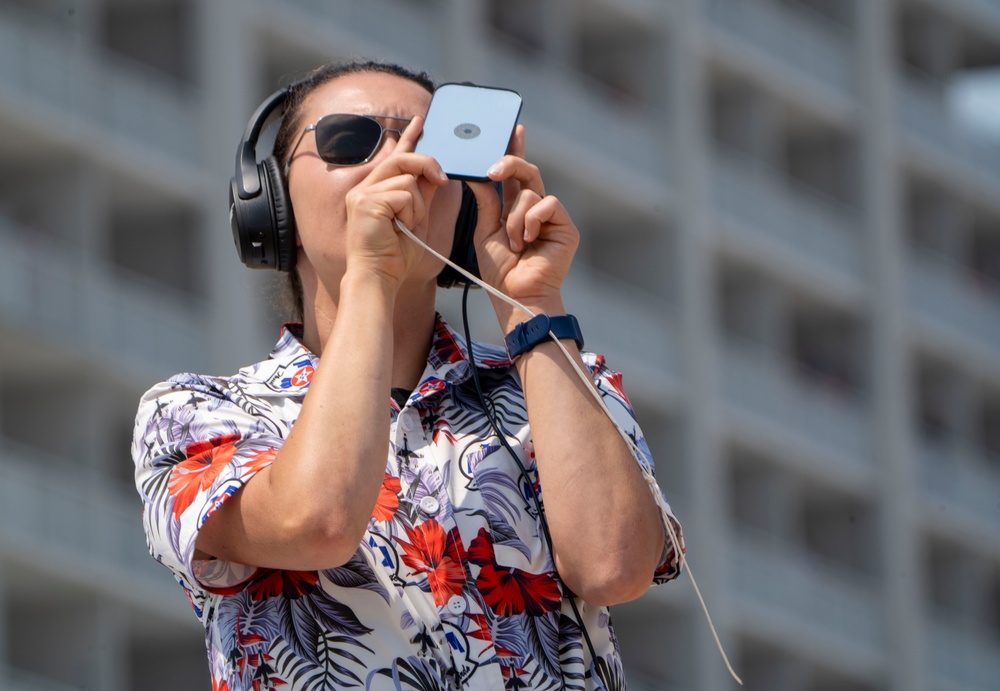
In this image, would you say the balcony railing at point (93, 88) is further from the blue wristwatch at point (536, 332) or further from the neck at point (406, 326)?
the blue wristwatch at point (536, 332)

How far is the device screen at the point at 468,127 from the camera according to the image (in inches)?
121

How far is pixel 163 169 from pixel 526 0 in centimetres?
759

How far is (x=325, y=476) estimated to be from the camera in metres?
2.78

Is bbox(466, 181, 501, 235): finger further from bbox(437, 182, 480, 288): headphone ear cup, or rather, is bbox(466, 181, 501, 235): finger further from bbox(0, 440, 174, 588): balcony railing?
bbox(0, 440, 174, 588): balcony railing

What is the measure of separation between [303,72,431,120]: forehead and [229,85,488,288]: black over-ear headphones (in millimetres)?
136

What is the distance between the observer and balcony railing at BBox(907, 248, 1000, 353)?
29656mm

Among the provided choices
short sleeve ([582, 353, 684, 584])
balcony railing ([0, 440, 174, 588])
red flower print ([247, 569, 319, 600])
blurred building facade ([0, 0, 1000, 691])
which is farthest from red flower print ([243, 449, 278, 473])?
balcony railing ([0, 440, 174, 588])

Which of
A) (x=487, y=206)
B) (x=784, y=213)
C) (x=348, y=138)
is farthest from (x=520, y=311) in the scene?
(x=784, y=213)

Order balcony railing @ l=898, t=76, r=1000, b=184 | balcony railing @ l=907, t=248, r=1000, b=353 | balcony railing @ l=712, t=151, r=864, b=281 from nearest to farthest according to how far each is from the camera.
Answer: balcony railing @ l=712, t=151, r=864, b=281
balcony railing @ l=907, t=248, r=1000, b=353
balcony railing @ l=898, t=76, r=1000, b=184

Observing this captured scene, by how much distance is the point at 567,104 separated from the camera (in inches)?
1018

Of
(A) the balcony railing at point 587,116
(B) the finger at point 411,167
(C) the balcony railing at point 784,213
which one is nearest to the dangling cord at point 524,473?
(B) the finger at point 411,167

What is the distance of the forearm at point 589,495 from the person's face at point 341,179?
325 mm

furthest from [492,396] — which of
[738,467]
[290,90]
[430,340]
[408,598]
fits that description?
[738,467]

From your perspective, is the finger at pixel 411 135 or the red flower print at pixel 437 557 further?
the finger at pixel 411 135
